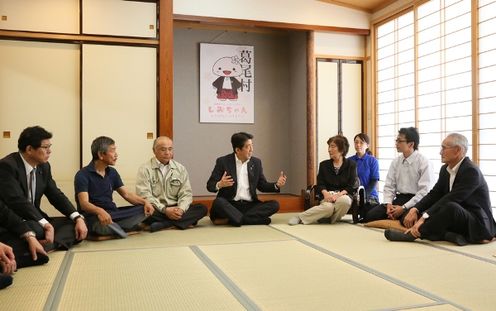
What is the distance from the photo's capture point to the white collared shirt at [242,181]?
16.8 ft

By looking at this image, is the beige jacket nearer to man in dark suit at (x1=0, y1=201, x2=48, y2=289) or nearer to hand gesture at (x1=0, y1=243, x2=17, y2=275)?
man in dark suit at (x1=0, y1=201, x2=48, y2=289)

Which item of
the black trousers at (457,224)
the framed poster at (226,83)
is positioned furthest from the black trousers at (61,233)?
the framed poster at (226,83)

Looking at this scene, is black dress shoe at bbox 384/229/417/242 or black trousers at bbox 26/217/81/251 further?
black dress shoe at bbox 384/229/417/242

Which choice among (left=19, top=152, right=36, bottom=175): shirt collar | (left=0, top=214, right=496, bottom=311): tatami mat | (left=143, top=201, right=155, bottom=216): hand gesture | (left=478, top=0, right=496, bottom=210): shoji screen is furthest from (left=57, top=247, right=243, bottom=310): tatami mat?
(left=478, top=0, right=496, bottom=210): shoji screen

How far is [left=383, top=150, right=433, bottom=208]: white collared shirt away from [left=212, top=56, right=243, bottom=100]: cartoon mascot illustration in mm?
3092

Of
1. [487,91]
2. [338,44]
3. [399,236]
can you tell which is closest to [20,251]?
[399,236]

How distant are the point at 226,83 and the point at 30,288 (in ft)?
17.0

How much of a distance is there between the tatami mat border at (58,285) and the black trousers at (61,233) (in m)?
0.16

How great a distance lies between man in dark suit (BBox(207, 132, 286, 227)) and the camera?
4.81 m

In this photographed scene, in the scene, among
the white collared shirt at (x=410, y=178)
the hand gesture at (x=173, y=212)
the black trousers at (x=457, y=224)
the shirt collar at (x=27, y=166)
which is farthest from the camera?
the white collared shirt at (x=410, y=178)

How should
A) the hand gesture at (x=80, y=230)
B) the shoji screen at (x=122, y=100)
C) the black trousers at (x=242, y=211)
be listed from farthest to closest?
1. the shoji screen at (x=122, y=100)
2. the black trousers at (x=242, y=211)
3. the hand gesture at (x=80, y=230)

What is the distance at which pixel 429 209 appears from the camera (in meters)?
3.84

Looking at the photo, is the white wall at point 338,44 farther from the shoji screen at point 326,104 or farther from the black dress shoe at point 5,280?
the black dress shoe at point 5,280

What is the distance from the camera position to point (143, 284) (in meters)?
2.49
